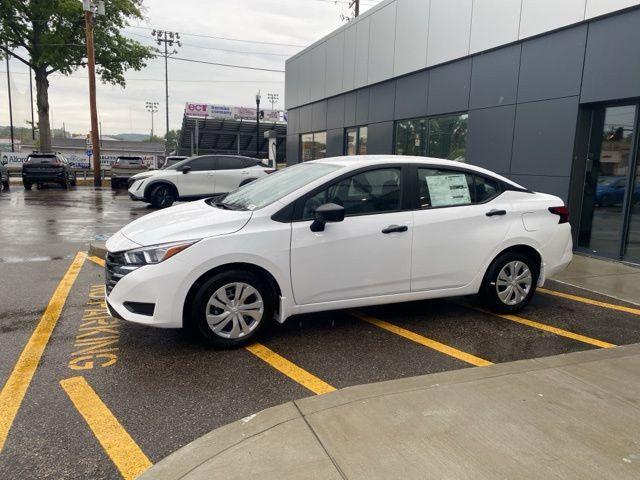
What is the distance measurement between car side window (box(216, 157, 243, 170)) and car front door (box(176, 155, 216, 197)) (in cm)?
21

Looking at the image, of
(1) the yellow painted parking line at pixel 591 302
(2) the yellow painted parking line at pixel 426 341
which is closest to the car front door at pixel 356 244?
(2) the yellow painted parking line at pixel 426 341

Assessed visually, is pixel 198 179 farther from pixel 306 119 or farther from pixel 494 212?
pixel 494 212

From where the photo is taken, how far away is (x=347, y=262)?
4391 mm

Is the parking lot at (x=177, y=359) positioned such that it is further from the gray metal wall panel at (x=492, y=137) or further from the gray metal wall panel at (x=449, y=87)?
the gray metal wall panel at (x=449, y=87)

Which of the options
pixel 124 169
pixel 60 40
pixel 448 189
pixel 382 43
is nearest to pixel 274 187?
pixel 448 189

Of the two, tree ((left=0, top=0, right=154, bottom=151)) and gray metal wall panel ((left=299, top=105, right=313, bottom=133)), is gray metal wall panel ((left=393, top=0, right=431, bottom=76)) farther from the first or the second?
tree ((left=0, top=0, right=154, bottom=151))

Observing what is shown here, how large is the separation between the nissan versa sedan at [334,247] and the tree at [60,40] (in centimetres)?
2934

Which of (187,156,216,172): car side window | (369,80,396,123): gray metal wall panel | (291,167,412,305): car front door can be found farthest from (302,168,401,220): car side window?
(187,156,216,172): car side window

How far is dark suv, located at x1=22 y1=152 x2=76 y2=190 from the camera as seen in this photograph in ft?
71.6

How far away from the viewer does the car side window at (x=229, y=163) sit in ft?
50.1

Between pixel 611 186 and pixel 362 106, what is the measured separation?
29.2 ft

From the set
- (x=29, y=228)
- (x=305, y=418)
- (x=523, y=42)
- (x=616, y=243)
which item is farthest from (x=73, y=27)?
(x=305, y=418)

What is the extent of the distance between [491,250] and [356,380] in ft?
7.04

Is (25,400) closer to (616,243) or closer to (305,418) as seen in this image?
(305,418)
